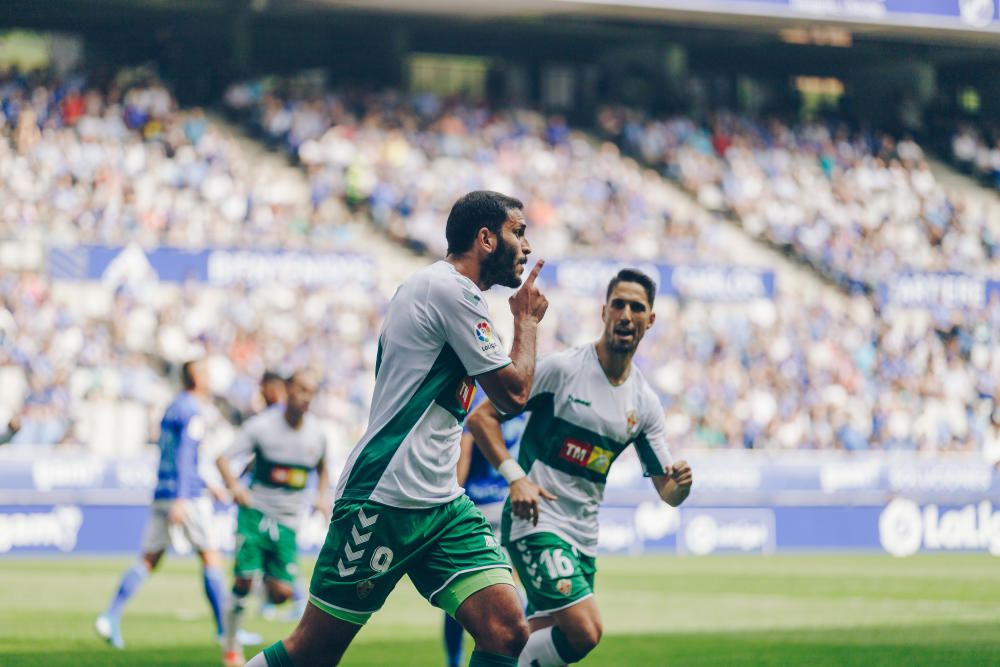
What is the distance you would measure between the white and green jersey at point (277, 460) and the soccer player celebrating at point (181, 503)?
0.58 meters

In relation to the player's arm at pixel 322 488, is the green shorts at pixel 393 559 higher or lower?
higher

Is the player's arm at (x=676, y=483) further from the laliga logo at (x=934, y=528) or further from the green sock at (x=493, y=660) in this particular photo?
the laliga logo at (x=934, y=528)

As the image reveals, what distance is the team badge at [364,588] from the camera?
20.4ft

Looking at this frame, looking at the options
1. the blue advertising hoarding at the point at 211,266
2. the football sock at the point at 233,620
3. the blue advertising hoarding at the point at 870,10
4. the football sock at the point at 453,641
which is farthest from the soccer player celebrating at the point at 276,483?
the blue advertising hoarding at the point at 870,10

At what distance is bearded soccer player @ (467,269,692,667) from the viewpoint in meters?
8.03

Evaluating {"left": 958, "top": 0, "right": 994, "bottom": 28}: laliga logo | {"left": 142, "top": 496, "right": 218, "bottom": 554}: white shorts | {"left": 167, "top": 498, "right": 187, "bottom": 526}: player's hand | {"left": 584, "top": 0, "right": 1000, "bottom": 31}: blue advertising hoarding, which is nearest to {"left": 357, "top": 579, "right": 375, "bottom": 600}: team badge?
{"left": 142, "top": 496, "right": 218, "bottom": 554}: white shorts

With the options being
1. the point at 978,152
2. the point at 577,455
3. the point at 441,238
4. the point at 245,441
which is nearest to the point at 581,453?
the point at 577,455

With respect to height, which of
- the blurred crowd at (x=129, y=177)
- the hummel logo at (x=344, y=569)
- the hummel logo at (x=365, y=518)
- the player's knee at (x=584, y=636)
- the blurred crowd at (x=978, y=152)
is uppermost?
the blurred crowd at (x=978, y=152)

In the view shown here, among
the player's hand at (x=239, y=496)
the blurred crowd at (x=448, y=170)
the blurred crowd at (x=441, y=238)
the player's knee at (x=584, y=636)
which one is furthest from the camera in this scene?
the blurred crowd at (x=448, y=170)

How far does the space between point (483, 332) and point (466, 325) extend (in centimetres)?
7

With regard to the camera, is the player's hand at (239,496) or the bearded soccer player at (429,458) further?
the player's hand at (239,496)

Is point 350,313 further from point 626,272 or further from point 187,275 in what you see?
point 626,272

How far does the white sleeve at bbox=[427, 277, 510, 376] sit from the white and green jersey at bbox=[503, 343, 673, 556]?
6.83ft

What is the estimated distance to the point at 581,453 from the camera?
27.3 feet
